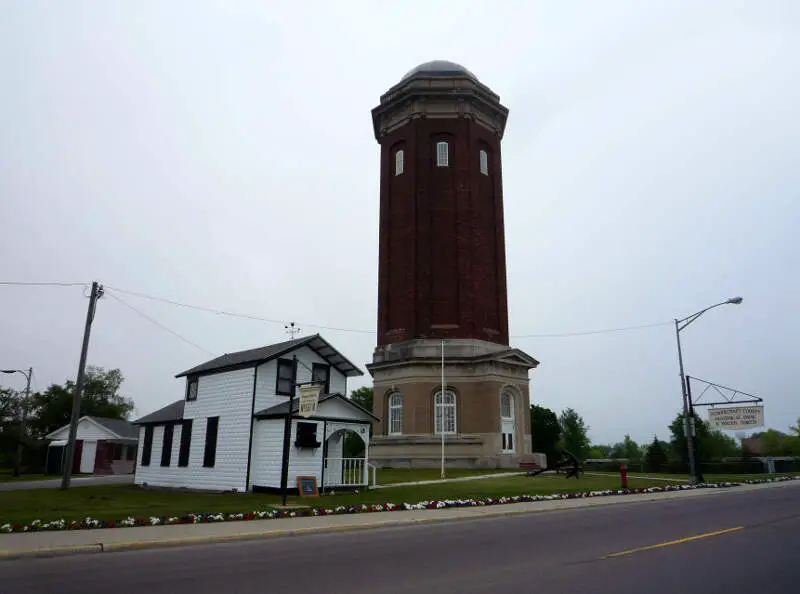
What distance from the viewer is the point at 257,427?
83.3 ft

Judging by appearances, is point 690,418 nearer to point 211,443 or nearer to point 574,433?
point 211,443

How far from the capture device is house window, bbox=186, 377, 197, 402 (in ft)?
96.4

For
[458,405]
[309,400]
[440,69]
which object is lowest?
[309,400]

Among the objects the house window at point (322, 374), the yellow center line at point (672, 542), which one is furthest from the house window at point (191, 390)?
the yellow center line at point (672, 542)

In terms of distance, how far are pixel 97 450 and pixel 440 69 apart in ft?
149

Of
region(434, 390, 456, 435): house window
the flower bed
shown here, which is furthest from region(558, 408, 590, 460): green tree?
the flower bed

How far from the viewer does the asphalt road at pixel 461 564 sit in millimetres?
8109

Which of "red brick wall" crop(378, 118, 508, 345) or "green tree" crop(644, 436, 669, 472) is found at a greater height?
"red brick wall" crop(378, 118, 508, 345)

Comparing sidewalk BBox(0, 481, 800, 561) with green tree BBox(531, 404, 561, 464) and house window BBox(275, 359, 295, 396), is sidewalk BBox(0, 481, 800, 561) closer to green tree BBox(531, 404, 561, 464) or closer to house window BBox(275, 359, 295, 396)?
house window BBox(275, 359, 295, 396)

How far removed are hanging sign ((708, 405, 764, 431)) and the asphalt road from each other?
22.9 metres

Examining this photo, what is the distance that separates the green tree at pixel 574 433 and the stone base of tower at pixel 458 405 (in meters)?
40.1

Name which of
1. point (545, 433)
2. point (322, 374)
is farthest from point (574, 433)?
point (322, 374)

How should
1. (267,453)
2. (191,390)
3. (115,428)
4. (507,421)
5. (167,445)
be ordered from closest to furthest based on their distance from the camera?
(267,453) < (191,390) < (167,445) < (507,421) < (115,428)

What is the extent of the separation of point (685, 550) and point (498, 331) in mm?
36951
